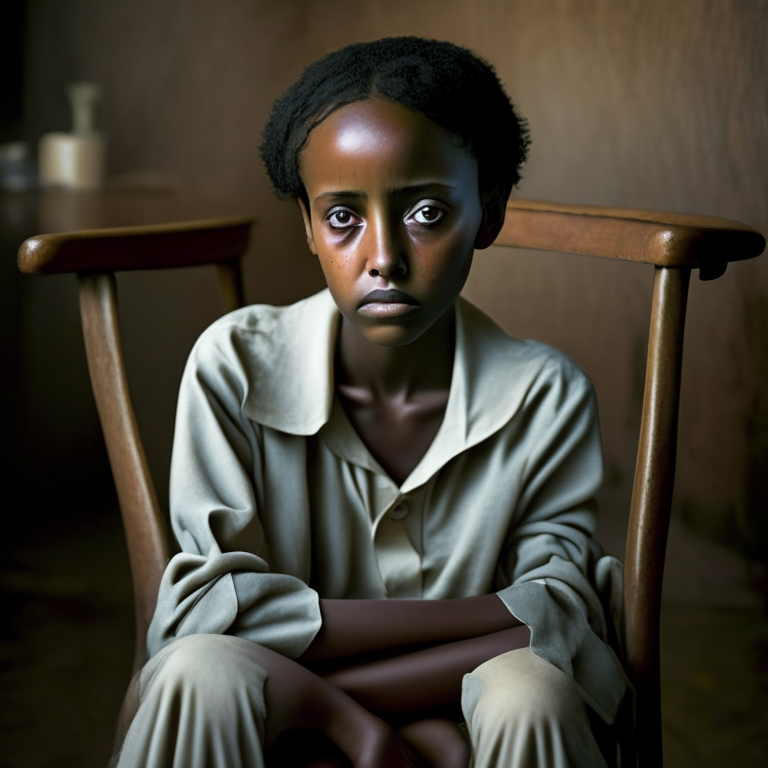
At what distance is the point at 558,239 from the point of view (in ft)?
3.66

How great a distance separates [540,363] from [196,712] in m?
0.45

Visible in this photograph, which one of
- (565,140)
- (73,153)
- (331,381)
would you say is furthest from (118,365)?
(565,140)

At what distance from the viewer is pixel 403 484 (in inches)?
38.7

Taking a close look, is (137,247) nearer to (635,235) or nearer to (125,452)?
(125,452)

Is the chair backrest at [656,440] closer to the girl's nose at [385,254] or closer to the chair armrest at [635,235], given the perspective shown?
A: the chair armrest at [635,235]

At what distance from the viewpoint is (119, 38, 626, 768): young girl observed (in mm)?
826

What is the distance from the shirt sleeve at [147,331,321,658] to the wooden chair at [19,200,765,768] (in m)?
0.11

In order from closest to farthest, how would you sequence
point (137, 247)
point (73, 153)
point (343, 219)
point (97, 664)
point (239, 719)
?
point (239, 719) < point (343, 219) < point (137, 247) < point (97, 664) < point (73, 153)

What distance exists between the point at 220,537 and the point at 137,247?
0.35 metres

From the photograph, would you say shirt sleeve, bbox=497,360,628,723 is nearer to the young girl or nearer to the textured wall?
Answer: the young girl

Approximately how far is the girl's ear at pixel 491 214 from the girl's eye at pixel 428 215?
85 mm

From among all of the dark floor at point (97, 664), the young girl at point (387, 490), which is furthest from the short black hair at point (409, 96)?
the dark floor at point (97, 664)

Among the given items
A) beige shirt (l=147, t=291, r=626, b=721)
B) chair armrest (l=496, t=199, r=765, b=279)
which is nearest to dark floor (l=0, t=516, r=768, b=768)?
beige shirt (l=147, t=291, r=626, b=721)

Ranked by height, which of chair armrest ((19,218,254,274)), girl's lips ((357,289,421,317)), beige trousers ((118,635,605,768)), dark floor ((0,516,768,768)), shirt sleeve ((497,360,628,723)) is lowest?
dark floor ((0,516,768,768))
